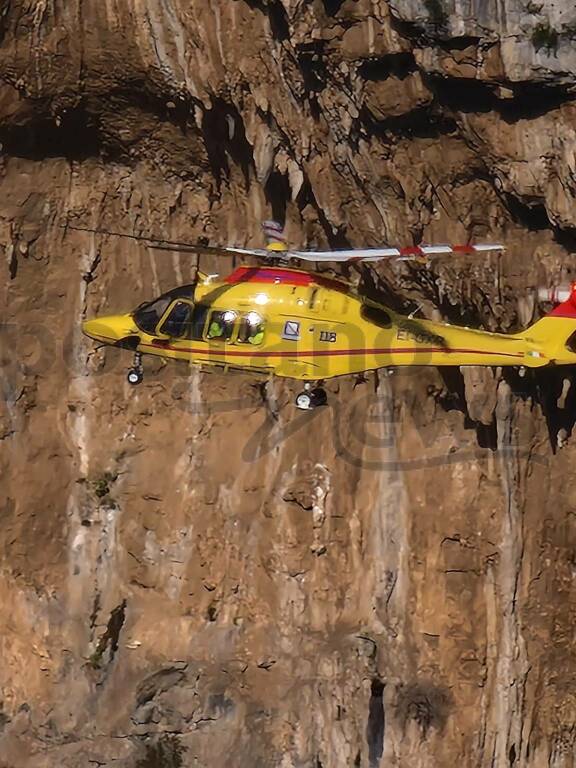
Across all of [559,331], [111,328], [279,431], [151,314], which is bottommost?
[279,431]

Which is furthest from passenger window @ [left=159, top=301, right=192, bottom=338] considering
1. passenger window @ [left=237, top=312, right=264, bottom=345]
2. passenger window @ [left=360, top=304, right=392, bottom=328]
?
passenger window @ [left=360, top=304, right=392, bottom=328]

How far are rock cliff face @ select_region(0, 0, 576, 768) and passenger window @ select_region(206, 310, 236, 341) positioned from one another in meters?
3.31

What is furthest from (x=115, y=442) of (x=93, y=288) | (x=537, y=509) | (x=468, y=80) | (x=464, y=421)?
(x=468, y=80)

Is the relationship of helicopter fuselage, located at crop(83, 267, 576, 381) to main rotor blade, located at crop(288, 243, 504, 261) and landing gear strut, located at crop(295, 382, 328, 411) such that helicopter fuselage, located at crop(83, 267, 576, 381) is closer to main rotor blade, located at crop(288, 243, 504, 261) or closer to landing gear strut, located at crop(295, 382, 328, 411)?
landing gear strut, located at crop(295, 382, 328, 411)

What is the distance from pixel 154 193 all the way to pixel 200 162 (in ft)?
4.88

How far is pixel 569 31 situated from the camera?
43.2ft

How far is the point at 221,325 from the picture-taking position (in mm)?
16469

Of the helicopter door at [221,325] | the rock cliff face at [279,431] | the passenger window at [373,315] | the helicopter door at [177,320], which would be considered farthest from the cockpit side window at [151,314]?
the rock cliff face at [279,431]

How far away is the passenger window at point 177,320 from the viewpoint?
658 inches

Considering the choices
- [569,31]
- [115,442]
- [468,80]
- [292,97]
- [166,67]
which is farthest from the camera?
[115,442]

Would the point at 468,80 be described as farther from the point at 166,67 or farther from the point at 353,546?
the point at 353,546

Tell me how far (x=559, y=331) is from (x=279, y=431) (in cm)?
905

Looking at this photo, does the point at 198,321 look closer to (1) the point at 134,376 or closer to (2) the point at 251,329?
(2) the point at 251,329

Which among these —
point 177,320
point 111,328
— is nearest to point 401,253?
point 177,320
